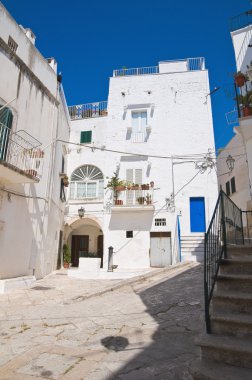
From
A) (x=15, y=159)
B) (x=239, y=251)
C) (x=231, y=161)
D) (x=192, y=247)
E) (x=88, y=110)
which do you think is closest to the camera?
(x=239, y=251)

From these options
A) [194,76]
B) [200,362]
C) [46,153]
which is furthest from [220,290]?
[194,76]

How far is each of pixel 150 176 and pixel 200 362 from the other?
15.0 m

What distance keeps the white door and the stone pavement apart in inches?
309

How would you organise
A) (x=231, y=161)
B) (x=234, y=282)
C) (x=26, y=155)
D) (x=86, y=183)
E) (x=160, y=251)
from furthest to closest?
1. (x=86, y=183)
2. (x=231, y=161)
3. (x=160, y=251)
4. (x=26, y=155)
5. (x=234, y=282)

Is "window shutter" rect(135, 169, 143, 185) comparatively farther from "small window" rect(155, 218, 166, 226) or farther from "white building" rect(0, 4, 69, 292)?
"white building" rect(0, 4, 69, 292)

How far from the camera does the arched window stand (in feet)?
59.9

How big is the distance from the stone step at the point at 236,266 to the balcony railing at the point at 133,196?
12.4 meters

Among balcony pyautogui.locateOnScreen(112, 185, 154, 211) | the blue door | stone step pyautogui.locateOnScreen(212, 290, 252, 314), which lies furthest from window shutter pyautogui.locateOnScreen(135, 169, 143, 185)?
stone step pyautogui.locateOnScreen(212, 290, 252, 314)

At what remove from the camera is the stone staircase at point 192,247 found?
1563 centimetres

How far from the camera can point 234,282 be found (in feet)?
12.7

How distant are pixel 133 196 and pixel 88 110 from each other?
776cm

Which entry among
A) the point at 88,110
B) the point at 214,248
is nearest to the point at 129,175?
the point at 88,110

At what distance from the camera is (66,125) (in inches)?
709

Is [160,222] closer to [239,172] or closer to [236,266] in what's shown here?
[239,172]
